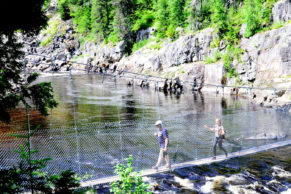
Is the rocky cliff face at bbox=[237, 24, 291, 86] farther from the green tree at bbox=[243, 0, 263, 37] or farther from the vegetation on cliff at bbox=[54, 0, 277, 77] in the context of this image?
the vegetation on cliff at bbox=[54, 0, 277, 77]

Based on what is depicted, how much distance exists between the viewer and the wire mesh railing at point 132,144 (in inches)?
343

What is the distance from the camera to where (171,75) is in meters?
35.3

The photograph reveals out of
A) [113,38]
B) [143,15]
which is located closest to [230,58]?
[143,15]

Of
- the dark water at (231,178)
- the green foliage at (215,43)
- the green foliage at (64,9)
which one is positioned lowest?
the dark water at (231,178)

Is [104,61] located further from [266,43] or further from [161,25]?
[266,43]

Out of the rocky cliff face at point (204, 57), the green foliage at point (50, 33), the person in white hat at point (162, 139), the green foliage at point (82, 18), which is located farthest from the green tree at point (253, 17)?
the green foliage at point (50, 33)

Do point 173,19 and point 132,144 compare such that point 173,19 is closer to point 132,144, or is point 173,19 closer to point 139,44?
point 139,44

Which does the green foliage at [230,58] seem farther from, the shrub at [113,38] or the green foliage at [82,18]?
the green foliage at [82,18]

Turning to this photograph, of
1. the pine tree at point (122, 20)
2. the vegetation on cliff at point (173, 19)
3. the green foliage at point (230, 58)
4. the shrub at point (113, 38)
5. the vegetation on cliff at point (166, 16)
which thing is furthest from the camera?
the shrub at point (113, 38)

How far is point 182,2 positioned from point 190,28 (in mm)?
7405

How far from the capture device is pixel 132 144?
471 inches

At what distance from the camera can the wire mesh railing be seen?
872 centimetres

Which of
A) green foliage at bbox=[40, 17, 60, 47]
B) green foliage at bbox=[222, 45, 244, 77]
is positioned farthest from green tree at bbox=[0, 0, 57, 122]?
green foliage at bbox=[40, 17, 60, 47]

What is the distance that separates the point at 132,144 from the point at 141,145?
652 millimetres
